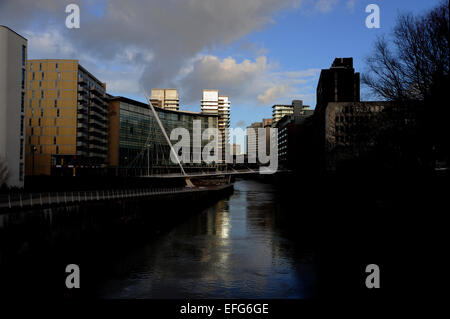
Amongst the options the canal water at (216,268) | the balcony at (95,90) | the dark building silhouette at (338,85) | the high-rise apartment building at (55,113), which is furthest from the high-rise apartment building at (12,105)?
the dark building silhouette at (338,85)

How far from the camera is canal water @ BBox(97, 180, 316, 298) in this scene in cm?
1902

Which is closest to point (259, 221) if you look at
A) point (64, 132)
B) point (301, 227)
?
point (301, 227)

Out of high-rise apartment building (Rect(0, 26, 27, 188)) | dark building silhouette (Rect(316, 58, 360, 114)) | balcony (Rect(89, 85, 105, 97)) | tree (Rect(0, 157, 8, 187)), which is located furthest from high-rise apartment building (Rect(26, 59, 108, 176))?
dark building silhouette (Rect(316, 58, 360, 114))

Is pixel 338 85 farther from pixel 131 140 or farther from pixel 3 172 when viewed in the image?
pixel 3 172

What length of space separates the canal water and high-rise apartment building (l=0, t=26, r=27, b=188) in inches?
924

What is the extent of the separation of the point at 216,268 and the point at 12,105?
37871mm

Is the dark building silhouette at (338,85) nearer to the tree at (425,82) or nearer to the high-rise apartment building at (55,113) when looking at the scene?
the high-rise apartment building at (55,113)

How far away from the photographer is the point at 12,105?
4784 centimetres

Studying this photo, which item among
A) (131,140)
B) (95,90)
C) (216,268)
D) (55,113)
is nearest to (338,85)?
(131,140)

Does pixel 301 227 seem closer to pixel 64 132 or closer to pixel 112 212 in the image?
pixel 112 212

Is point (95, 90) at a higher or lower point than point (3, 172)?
higher

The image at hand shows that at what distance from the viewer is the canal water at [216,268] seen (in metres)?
19.0

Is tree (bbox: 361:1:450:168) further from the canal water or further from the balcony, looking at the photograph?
the balcony
